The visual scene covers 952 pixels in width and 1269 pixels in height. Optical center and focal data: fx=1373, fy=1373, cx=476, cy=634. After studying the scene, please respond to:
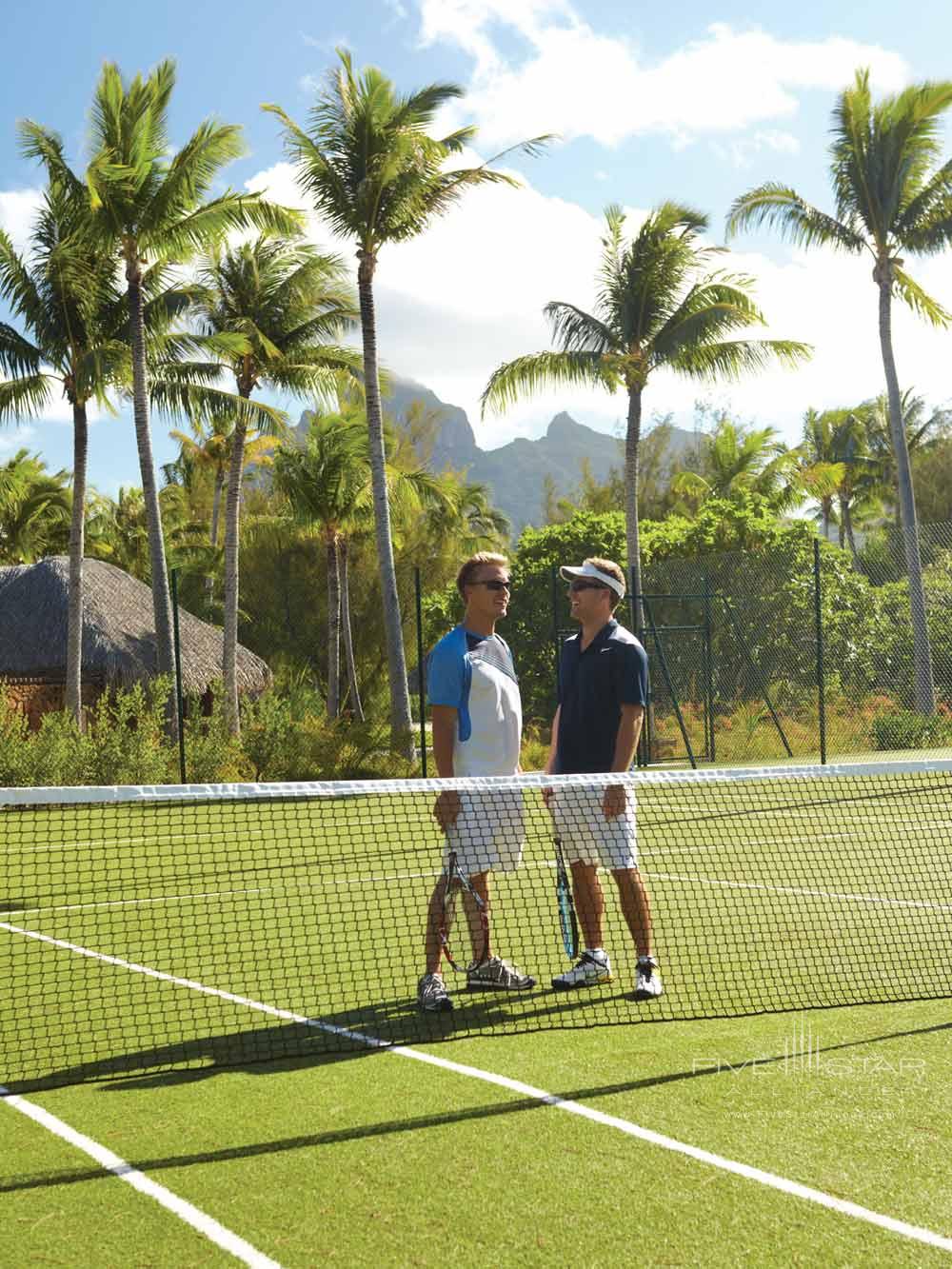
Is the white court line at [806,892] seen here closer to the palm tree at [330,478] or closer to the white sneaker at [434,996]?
the white sneaker at [434,996]

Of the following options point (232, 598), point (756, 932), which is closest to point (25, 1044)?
point (756, 932)

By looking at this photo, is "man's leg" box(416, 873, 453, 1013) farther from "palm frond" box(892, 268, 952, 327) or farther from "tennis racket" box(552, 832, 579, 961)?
"palm frond" box(892, 268, 952, 327)

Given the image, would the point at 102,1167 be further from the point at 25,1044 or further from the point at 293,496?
the point at 293,496

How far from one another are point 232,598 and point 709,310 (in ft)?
37.9

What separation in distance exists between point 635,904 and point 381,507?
1761cm

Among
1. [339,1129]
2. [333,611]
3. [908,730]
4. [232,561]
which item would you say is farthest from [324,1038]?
[333,611]

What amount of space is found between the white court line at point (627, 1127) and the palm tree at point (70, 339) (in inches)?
740

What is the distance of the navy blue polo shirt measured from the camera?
607 cm

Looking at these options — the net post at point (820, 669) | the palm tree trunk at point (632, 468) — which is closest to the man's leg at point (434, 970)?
the net post at point (820, 669)

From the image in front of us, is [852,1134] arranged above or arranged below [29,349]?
below

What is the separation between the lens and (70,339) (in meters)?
25.3

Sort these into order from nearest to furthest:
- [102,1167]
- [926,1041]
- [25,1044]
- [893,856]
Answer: [102,1167] < [926,1041] < [25,1044] < [893,856]

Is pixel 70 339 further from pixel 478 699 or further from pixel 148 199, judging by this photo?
pixel 478 699

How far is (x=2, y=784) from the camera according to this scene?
1781 cm
